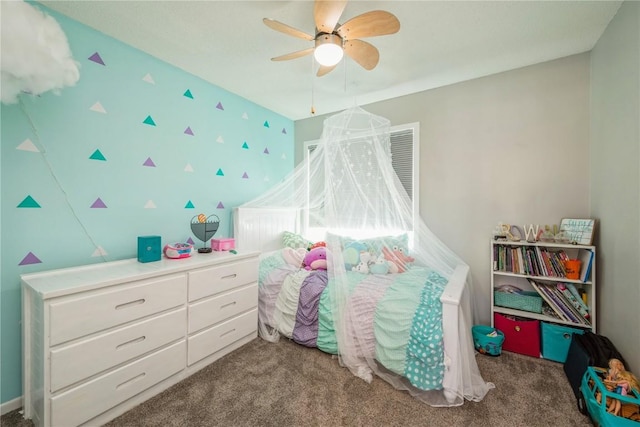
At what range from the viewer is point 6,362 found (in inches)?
65.9

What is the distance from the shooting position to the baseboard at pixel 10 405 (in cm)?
165

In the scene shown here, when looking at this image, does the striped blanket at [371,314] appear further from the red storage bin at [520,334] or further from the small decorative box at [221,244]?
the red storage bin at [520,334]

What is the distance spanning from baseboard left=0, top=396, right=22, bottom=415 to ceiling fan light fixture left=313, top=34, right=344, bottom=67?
10.0 ft

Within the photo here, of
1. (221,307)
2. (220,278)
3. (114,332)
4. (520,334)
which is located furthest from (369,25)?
(520,334)

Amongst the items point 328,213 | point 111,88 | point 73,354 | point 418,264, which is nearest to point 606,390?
point 418,264

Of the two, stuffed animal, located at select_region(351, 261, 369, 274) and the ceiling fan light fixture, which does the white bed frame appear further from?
the ceiling fan light fixture

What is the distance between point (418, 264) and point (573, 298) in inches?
48.8

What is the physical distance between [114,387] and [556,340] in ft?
11.1

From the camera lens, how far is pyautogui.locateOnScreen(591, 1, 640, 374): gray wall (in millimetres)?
1644

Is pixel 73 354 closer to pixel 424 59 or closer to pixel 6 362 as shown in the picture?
pixel 6 362

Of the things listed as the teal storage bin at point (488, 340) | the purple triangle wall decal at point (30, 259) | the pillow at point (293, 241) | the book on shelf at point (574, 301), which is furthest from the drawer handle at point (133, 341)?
the book on shelf at point (574, 301)

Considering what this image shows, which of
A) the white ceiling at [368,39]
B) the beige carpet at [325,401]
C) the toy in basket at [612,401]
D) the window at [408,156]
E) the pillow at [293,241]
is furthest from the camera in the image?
the pillow at [293,241]

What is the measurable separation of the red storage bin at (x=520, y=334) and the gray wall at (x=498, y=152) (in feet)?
1.12

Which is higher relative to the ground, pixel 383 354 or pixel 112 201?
pixel 112 201
